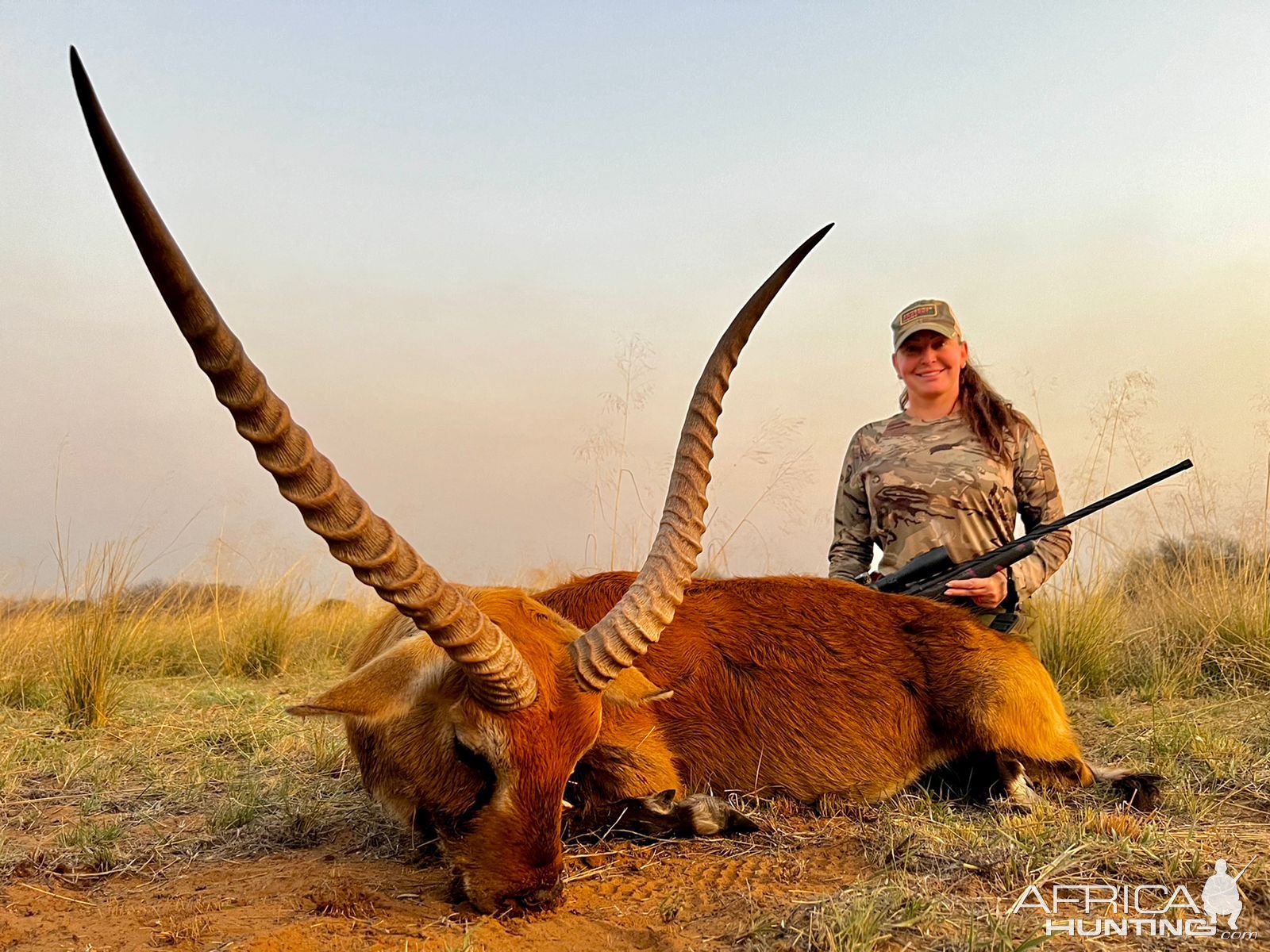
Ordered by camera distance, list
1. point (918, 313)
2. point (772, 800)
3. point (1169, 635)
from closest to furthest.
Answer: point (772, 800) < point (918, 313) < point (1169, 635)

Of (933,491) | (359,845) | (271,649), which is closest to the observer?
(359,845)

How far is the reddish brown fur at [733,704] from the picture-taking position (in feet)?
10.2

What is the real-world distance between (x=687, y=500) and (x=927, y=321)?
286cm

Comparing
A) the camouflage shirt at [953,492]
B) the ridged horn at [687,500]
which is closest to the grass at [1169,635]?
the camouflage shirt at [953,492]

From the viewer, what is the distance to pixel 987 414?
5.84 m

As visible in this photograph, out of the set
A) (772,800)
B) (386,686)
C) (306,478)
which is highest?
(306,478)

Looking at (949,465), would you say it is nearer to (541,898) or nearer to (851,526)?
(851,526)

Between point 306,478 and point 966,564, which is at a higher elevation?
point 306,478

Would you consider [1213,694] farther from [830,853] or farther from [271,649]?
[271,649]

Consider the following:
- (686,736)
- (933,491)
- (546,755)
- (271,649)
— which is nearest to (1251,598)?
(933,491)

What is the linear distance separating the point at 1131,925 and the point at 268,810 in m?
3.32

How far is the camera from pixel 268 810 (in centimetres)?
423

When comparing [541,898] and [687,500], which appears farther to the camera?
[687,500]

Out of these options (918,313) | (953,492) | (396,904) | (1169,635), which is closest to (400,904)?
(396,904)
